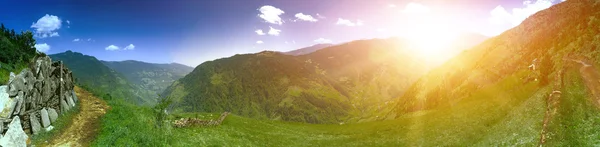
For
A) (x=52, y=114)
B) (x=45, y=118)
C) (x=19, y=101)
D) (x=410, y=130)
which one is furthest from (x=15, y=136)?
(x=410, y=130)

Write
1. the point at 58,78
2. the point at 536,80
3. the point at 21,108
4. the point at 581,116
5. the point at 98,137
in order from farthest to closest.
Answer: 1. the point at 536,80
2. the point at 581,116
3. the point at 58,78
4. the point at 98,137
5. the point at 21,108

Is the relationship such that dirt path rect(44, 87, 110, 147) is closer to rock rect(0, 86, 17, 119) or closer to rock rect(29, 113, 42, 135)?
rock rect(29, 113, 42, 135)

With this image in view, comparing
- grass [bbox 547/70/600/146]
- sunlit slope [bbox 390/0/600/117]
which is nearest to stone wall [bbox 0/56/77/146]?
grass [bbox 547/70/600/146]

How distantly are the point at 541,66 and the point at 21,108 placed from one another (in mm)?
103733

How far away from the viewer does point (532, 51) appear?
88875 mm

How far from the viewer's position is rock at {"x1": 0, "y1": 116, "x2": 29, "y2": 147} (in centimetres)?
2340

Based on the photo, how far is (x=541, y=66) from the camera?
74.9 meters

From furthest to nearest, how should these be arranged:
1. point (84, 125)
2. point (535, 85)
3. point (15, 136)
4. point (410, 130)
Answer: point (410, 130), point (535, 85), point (84, 125), point (15, 136)

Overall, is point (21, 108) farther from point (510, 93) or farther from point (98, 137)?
point (510, 93)

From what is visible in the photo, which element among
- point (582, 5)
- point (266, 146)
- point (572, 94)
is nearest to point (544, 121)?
point (572, 94)

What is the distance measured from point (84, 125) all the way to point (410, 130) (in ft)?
220

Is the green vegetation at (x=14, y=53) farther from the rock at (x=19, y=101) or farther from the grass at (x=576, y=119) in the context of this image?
the grass at (x=576, y=119)

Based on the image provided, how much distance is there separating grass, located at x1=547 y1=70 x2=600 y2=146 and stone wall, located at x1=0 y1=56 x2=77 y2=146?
7058cm

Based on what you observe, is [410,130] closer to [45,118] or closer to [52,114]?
[52,114]
